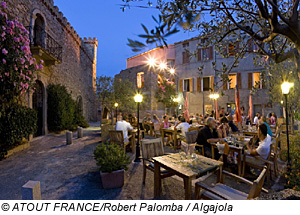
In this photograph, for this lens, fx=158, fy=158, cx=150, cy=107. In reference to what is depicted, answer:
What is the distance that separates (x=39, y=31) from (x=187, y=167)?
11419mm

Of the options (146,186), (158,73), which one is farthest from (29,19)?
(158,73)

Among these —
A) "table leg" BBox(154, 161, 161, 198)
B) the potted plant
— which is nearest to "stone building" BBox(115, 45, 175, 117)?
the potted plant

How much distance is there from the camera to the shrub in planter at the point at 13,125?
5520 mm

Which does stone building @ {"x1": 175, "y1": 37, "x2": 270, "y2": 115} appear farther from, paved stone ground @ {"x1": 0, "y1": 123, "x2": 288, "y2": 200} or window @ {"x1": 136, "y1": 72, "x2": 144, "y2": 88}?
paved stone ground @ {"x1": 0, "y1": 123, "x2": 288, "y2": 200}

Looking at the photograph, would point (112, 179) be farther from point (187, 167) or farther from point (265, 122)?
point (265, 122)

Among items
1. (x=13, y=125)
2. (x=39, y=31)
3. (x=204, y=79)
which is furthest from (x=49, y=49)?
(x=204, y=79)

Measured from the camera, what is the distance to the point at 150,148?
149 inches

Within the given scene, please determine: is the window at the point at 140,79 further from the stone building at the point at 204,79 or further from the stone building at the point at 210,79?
the stone building at the point at 210,79

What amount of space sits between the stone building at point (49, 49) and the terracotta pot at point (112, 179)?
7069 mm

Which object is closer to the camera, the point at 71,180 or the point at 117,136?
the point at 71,180

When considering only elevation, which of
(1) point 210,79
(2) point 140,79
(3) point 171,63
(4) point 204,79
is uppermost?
(3) point 171,63

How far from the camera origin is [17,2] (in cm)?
726

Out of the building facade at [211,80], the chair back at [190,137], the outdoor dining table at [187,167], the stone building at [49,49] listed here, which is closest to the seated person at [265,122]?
the chair back at [190,137]

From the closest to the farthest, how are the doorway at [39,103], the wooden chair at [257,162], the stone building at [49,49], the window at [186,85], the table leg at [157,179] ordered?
the table leg at [157,179] → the wooden chair at [257,162] → the stone building at [49,49] → the doorway at [39,103] → the window at [186,85]
